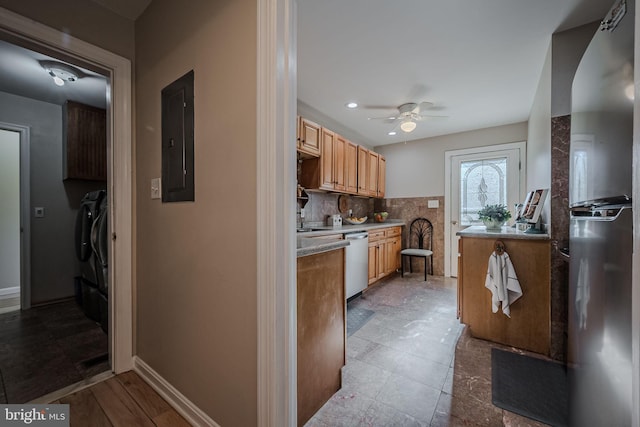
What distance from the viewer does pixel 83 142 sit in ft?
9.80

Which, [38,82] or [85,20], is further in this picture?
[38,82]

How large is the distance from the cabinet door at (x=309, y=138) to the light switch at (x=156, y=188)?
1641 millimetres

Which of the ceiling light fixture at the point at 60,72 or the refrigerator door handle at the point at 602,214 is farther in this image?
the ceiling light fixture at the point at 60,72

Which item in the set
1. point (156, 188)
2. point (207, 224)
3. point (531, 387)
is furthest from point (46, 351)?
point (531, 387)

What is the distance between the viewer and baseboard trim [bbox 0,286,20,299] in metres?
2.97

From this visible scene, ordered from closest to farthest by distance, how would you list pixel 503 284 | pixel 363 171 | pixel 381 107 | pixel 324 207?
pixel 503 284
pixel 381 107
pixel 324 207
pixel 363 171

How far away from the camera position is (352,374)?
1.70 meters

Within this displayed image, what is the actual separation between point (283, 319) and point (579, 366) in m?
1.20

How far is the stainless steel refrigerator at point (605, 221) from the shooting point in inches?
24.4

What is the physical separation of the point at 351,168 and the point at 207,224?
303 cm

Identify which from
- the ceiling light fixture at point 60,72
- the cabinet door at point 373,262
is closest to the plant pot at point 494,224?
the cabinet door at point 373,262

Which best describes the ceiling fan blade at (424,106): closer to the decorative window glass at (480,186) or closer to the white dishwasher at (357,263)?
the decorative window glass at (480,186)

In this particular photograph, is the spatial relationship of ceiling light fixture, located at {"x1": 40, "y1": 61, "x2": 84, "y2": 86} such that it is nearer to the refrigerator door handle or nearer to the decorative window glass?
the refrigerator door handle

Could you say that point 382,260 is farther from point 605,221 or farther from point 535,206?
point 605,221
